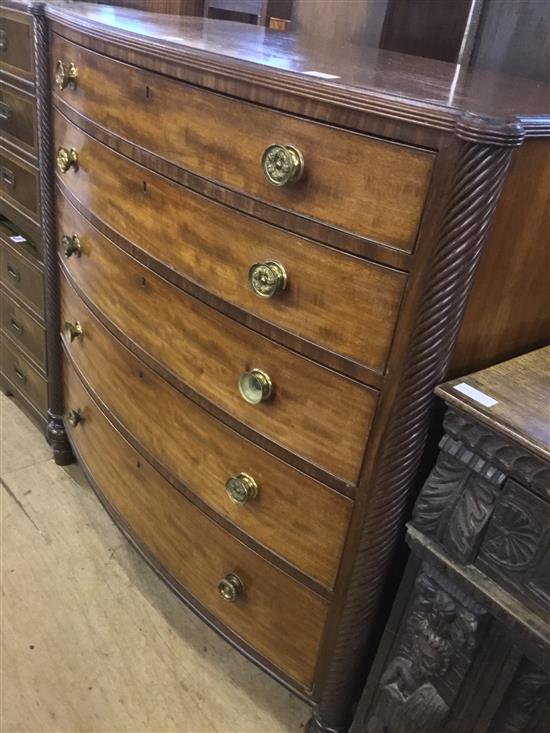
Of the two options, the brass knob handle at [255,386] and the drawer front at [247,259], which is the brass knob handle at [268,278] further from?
the brass knob handle at [255,386]

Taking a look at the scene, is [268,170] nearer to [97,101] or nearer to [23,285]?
[97,101]

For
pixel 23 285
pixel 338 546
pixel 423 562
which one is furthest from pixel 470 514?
pixel 23 285

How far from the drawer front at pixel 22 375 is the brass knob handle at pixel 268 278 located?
1.08 metres

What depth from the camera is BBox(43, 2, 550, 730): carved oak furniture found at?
721mm

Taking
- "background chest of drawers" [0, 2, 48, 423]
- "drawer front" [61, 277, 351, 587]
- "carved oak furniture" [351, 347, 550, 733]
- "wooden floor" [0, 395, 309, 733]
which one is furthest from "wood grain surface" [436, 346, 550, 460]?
"background chest of drawers" [0, 2, 48, 423]

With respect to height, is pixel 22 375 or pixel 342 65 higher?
pixel 342 65

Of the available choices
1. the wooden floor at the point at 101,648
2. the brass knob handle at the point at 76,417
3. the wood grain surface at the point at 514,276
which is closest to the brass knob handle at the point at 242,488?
the wood grain surface at the point at 514,276

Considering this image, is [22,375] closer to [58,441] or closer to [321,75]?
[58,441]

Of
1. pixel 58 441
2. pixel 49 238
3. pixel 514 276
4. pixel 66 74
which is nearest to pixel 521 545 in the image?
pixel 514 276

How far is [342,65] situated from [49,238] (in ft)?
2.81

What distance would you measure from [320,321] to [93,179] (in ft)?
1.96

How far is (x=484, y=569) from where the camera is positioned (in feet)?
2.62

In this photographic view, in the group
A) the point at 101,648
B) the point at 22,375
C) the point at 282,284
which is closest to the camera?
the point at 282,284

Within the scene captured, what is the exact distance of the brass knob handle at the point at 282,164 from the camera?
0.77m
